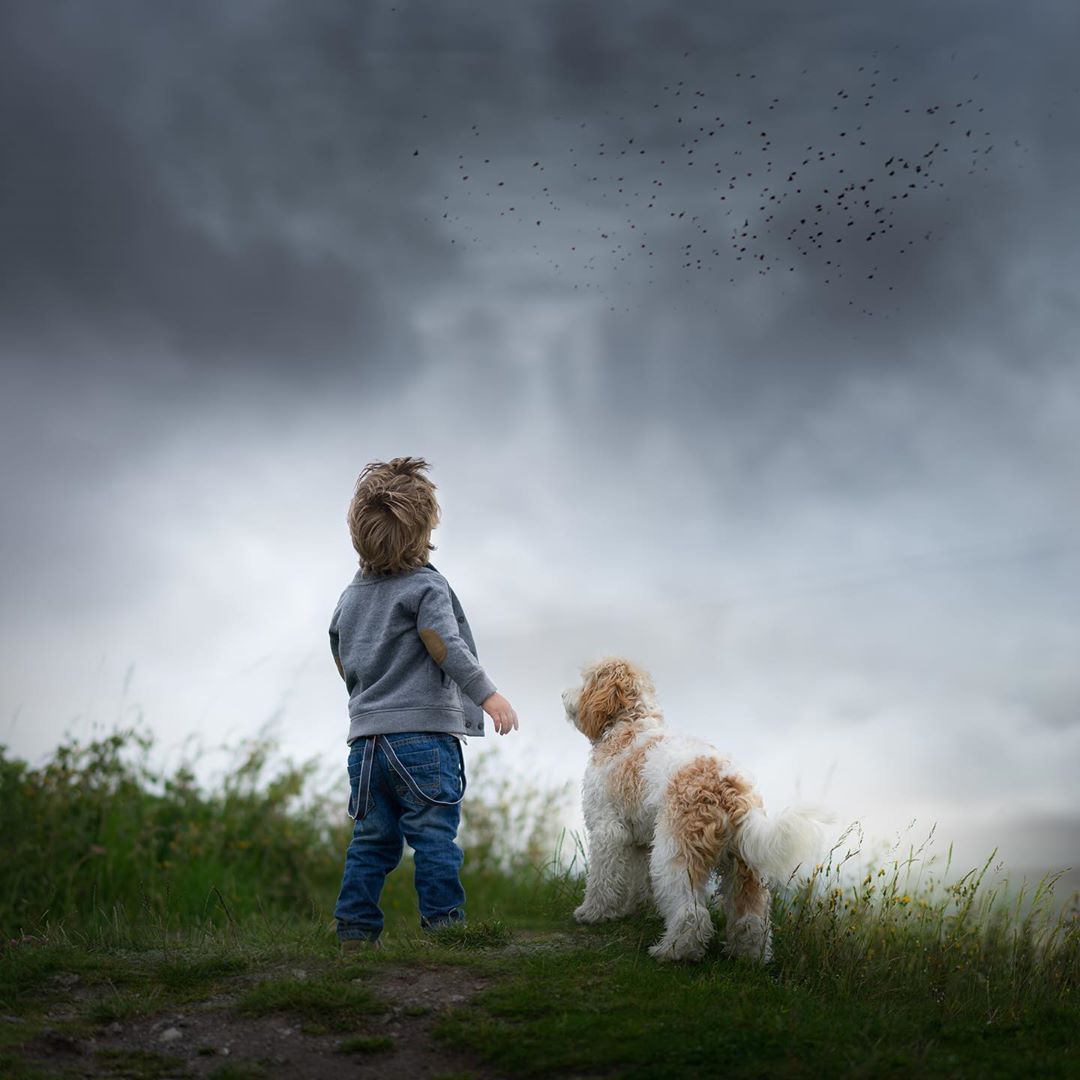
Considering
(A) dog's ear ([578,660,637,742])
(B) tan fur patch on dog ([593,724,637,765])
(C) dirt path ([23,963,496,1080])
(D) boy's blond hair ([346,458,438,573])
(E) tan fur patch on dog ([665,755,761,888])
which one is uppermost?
(D) boy's blond hair ([346,458,438,573])

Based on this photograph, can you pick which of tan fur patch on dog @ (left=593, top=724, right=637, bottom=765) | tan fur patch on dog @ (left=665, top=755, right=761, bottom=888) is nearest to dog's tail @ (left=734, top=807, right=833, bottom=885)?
tan fur patch on dog @ (left=665, top=755, right=761, bottom=888)

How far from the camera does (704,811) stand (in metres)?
6.38

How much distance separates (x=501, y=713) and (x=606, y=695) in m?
0.73

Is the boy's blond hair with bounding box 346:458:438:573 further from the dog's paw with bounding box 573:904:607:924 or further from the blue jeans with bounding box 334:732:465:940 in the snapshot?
the dog's paw with bounding box 573:904:607:924

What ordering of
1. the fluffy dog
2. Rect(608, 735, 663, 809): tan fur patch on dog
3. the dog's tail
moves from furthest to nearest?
1. Rect(608, 735, 663, 809): tan fur patch on dog
2. the fluffy dog
3. the dog's tail

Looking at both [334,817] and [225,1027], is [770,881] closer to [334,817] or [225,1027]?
[225,1027]

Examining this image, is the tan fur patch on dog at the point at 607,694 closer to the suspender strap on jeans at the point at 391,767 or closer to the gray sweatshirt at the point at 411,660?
the gray sweatshirt at the point at 411,660

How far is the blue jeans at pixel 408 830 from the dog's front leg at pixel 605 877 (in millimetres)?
823

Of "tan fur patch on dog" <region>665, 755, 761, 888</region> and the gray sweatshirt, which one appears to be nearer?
"tan fur patch on dog" <region>665, 755, 761, 888</region>

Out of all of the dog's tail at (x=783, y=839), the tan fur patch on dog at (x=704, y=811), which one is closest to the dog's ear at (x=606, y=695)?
the tan fur patch on dog at (x=704, y=811)

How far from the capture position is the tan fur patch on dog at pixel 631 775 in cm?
690

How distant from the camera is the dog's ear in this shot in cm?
727

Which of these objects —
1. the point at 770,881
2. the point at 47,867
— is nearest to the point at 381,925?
the point at 770,881

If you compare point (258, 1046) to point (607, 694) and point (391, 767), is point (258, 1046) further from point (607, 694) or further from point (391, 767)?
point (607, 694)
